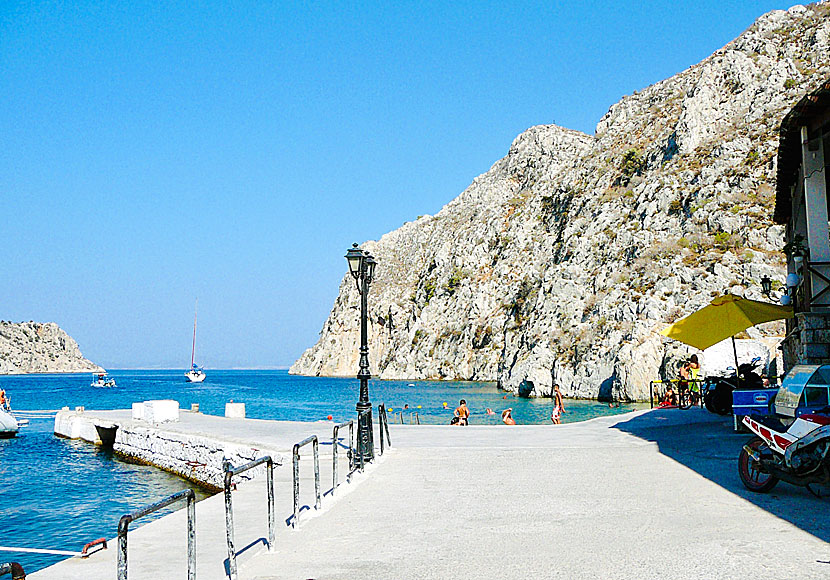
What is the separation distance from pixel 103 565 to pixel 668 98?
3281 inches

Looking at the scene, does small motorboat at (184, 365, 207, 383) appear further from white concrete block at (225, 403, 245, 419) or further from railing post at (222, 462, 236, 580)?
railing post at (222, 462, 236, 580)

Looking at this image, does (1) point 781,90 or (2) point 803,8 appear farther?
(2) point 803,8

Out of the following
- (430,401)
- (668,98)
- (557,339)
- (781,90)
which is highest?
(668,98)

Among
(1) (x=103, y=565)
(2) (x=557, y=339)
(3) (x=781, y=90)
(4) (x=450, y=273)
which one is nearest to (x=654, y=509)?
(1) (x=103, y=565)

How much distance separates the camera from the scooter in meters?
8.30

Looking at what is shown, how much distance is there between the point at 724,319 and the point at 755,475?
9.69 metres

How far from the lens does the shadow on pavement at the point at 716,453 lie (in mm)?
8262

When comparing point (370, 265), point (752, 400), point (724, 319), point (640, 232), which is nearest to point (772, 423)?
point (752, 400)

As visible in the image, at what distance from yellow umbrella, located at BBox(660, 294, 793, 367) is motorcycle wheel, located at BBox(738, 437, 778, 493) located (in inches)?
347

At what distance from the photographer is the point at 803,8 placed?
71.8m

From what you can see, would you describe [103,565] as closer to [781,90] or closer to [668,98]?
[781,90]

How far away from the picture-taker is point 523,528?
313 inches

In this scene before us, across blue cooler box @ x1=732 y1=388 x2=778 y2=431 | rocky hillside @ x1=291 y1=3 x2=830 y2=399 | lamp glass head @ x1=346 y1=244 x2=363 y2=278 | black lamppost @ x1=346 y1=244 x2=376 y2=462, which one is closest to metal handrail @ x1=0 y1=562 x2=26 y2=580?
black lamppost @ x1=346 y1=244 x2=376 y2=462

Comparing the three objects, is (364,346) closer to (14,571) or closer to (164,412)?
(14,571)
